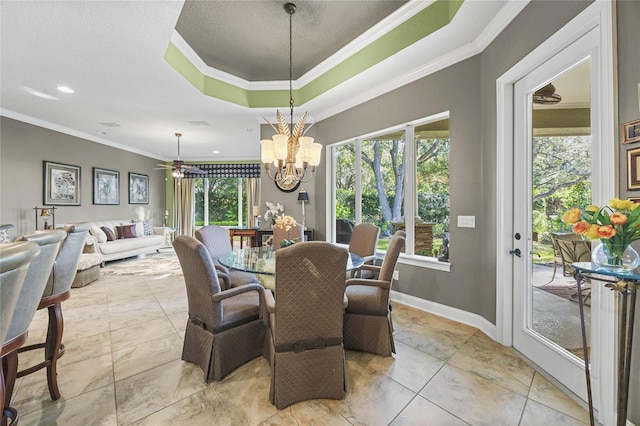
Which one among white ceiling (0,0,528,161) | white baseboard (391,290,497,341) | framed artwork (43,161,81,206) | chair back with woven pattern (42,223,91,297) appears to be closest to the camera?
chair back with woven pattern (42,223,91,297)

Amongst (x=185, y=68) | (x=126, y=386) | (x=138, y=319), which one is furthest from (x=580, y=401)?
(x=185, y=68)

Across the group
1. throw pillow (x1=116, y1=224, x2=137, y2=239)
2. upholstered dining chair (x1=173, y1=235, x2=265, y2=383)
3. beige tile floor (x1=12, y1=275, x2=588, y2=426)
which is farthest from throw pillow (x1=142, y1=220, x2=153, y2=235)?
upholstered dining chair (x1=173, y1=235, x2=265, y2=383)

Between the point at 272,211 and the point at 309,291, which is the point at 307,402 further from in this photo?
the point at 272,211

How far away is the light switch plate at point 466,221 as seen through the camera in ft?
8.86

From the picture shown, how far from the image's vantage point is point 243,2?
8.27 feet

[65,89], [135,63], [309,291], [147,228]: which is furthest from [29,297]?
[147,228]

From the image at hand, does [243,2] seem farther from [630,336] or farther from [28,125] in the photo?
[28,125]

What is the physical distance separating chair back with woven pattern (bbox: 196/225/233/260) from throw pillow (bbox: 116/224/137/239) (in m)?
4.60

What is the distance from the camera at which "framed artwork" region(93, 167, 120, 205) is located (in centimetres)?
638

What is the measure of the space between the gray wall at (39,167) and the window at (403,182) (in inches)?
226

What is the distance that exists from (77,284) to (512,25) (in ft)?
20.5

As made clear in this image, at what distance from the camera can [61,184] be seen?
5.58 meters

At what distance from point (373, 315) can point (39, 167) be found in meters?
6.75

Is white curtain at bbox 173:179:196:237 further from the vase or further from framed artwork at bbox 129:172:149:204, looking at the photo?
the vase
